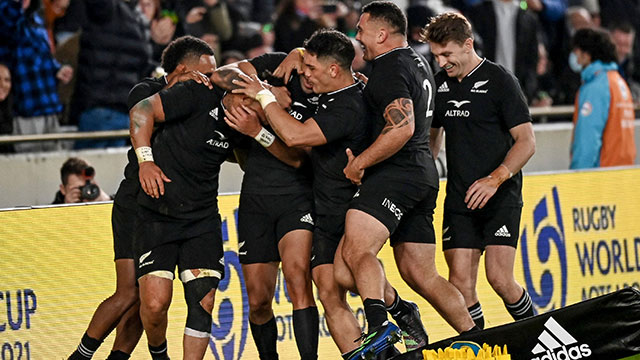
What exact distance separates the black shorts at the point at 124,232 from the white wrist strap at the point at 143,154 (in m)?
0.70

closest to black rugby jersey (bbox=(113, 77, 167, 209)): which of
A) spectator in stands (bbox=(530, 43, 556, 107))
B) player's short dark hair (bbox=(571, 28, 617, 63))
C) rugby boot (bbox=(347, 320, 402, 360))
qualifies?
rugby boot (bbox=(347, 320, 402, 360))

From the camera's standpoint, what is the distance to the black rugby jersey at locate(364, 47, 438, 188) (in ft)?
24.8

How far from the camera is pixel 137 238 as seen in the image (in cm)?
784

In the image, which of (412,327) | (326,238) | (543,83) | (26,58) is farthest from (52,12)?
(543,83)

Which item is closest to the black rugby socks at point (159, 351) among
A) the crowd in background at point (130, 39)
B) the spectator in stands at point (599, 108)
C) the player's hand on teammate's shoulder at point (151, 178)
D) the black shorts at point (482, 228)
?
the player's hand on teammate's shoulder at point (151, 178)

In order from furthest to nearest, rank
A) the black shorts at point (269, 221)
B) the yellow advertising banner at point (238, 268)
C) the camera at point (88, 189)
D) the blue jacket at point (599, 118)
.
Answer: the blue jacket at point (599, 118) < the camera at point (88, 189) < the yellow advertising banner at point (238, 268) < the black shorts at point (269, 221)

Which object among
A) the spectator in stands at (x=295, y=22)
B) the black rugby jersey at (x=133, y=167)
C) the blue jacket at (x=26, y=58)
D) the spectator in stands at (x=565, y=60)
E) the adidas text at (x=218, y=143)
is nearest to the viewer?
the adidas text at (x=218, y=143)

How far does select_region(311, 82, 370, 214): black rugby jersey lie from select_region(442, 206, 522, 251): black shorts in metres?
0.96

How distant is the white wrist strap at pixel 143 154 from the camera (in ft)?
24.8

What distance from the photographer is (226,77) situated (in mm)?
7656

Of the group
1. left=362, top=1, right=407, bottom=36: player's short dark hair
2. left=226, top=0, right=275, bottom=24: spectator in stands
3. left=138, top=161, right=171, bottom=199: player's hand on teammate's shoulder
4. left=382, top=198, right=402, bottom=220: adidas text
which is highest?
left=362, top=1, right=407, bottom=36: player's short dark hair

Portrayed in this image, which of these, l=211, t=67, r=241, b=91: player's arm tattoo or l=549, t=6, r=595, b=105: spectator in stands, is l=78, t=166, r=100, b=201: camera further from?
l=549, t=6, r=595, b=105: spectator in stands

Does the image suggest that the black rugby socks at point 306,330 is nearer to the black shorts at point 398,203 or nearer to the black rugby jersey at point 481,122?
the black shorts at point 398,203

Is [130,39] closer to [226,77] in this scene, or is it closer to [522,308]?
[226,77]
